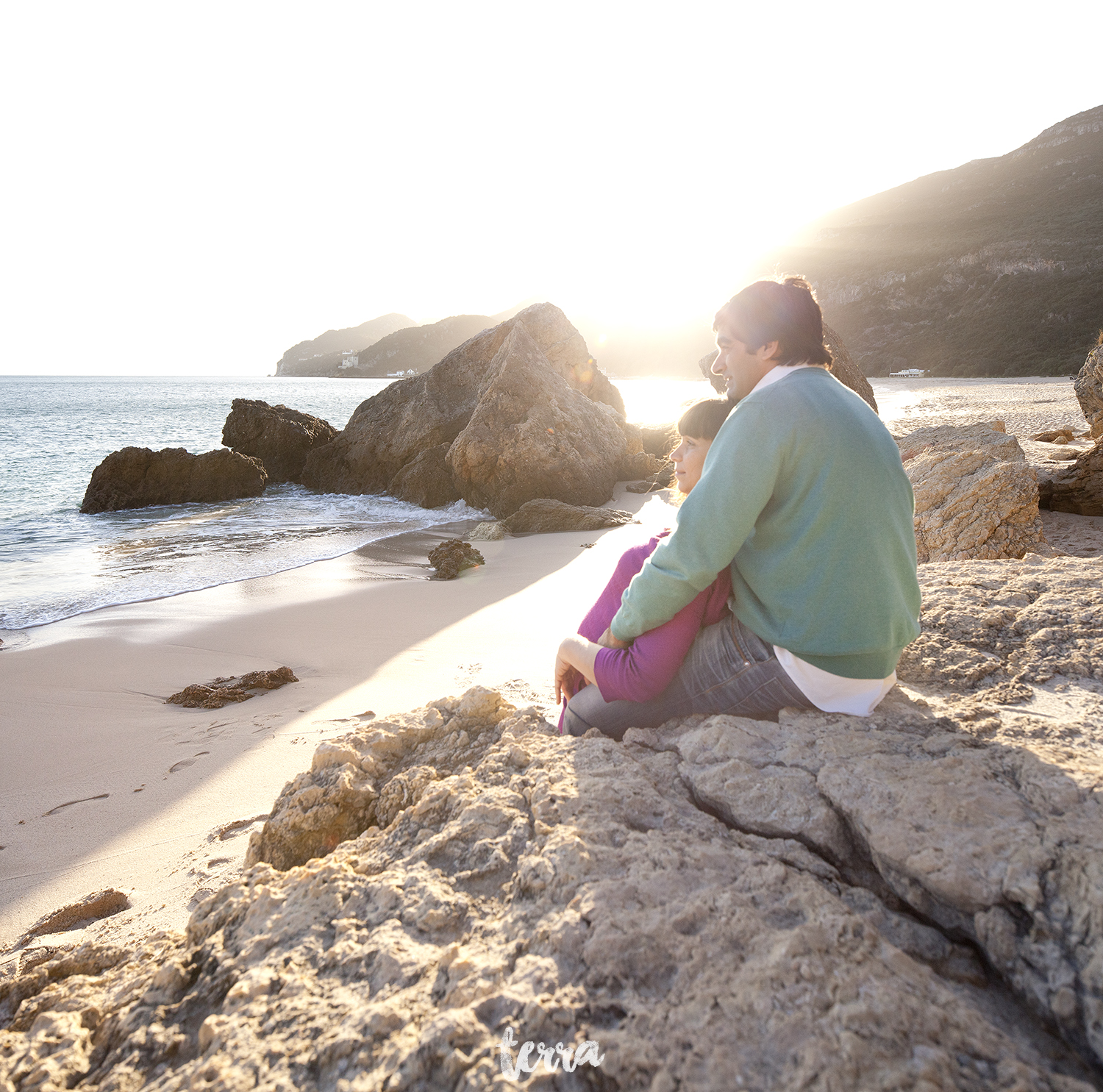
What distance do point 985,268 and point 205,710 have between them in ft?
222

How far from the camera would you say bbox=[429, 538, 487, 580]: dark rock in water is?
724 centimetres

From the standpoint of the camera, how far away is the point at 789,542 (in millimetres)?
1893

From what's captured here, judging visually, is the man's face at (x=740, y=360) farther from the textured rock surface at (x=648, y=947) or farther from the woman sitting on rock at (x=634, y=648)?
the textured rock surface at (x=648, y=947)

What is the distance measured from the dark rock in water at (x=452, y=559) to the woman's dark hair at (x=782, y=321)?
5.46m

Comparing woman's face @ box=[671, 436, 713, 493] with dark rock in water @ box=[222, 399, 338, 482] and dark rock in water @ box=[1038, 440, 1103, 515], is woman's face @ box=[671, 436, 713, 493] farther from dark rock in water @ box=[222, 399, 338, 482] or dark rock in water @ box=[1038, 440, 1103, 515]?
dark rock in water @ box=[222, 399, 338, 482]

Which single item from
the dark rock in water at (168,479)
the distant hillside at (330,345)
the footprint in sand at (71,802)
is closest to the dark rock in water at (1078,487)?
the footprint in sand at (71,802)

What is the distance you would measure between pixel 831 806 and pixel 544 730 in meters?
1.01

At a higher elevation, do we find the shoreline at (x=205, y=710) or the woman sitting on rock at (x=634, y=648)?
the woman sitting on rock at (x=634, y=648)

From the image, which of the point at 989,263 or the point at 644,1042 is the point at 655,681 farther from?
the point at 989,263

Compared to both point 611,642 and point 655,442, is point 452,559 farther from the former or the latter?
point 655,442

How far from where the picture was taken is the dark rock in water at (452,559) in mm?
7242

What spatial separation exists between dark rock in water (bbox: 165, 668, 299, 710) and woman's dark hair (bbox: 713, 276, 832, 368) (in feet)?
11.9

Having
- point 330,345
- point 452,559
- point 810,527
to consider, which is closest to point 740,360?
point 810,527

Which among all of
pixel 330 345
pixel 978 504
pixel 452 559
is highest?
pixel 330 345
